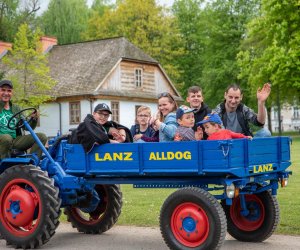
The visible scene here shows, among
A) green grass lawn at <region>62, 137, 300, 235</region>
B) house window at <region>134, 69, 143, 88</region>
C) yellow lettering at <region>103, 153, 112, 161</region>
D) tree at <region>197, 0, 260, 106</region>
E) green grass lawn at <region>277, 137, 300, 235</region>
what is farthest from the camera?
tree at <region>197, 0, 260, 106</region>

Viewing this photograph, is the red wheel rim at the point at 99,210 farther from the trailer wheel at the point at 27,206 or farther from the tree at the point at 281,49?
the tree at the point at 281,49

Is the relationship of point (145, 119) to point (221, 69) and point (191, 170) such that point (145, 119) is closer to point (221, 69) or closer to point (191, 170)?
point (191, 170)

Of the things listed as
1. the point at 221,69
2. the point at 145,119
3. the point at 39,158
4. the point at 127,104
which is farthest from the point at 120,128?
the point at 221,69

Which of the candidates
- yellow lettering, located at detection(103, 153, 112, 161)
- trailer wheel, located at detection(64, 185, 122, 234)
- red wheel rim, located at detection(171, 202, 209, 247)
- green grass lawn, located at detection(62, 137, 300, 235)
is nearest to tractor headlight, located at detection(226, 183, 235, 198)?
red wheel rim, located at detection(171, 202, 209, 247)

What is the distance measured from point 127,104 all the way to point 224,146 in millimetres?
35364

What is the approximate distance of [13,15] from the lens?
182 ft

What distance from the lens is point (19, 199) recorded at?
7473 mm

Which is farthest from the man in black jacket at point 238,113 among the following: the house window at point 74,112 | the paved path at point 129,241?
the house window at point 74,112

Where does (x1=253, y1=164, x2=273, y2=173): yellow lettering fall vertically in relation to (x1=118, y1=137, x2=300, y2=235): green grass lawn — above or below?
above

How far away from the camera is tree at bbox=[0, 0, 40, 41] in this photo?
52625 mm

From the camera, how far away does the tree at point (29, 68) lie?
33.5 metres

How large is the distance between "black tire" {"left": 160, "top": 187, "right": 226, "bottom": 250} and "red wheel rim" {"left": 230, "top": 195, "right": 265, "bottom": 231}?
134 cm

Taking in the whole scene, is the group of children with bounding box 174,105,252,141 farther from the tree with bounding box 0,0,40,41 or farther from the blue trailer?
the tree with bounding box 0,0,40,41

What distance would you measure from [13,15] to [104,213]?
4967cm
